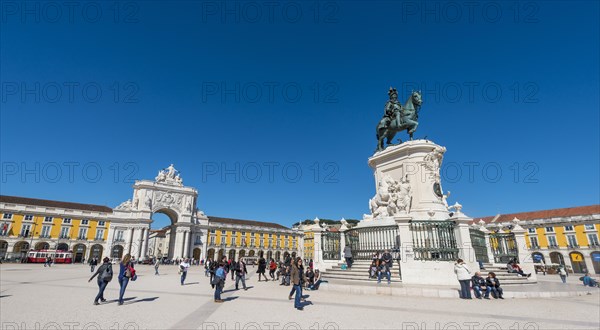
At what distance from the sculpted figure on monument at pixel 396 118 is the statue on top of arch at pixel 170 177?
5471 centimetres

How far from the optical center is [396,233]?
10984mm

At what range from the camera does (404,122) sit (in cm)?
1445

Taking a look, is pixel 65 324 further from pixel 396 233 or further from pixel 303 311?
pixel 396 233

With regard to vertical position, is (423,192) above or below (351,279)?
above

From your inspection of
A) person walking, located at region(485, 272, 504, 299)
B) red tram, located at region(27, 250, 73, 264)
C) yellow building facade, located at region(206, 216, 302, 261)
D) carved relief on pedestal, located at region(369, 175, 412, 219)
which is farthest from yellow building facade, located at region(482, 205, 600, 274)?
red tram, located at region(27, 250, 73, 264)

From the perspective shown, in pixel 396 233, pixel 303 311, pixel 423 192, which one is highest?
pixel 423 192

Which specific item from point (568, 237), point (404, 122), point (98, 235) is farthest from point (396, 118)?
point (98, 235)

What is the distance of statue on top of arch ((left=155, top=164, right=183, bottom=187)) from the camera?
58694mm

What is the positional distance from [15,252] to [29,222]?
497cm

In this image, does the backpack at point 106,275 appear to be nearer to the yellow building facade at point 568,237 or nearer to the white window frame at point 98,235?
the yellow building facade at point 568,237

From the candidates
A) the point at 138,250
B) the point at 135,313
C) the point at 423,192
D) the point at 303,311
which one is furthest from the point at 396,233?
the point at 138,250

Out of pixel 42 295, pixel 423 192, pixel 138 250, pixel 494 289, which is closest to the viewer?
pixel 494 289

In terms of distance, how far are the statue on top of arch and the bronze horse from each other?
180ft

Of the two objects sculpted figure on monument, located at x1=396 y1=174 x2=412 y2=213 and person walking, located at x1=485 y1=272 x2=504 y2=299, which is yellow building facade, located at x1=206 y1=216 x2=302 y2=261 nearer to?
sculpted figure on monument, located at x1=396 y1=174 x2=412 y2=213
